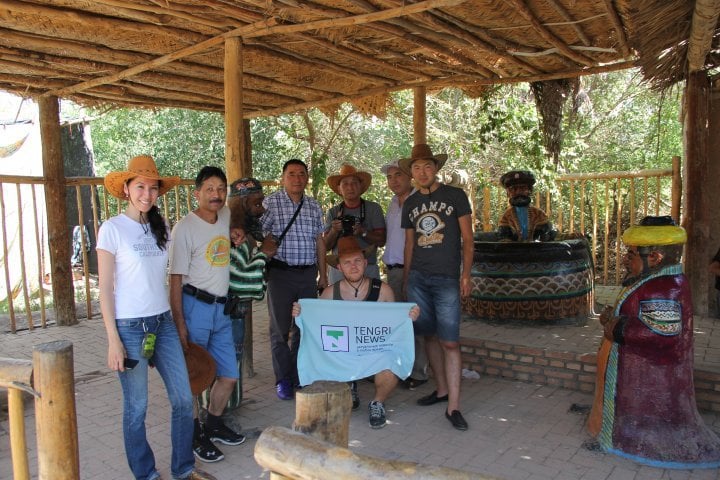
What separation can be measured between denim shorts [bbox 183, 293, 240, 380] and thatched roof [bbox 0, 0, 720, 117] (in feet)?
6.87

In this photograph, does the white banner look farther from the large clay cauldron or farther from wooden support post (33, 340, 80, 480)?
the large clay cauldron

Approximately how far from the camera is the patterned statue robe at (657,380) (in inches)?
133

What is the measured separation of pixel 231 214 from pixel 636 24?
10.4 feet

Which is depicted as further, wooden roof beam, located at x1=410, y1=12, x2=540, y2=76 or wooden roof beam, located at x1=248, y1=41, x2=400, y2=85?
wooden roof beam, located at x1=248, y1=41, x2=400, y2=85

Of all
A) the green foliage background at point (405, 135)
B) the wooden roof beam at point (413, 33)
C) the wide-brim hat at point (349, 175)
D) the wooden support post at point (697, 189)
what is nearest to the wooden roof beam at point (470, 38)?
the wooden roof beam at point (413, 33)

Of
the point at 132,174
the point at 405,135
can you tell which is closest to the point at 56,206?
the point at 132,174

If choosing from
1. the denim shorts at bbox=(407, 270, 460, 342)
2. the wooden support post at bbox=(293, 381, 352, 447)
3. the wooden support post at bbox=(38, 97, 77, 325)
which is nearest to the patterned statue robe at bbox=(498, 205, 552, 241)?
the denim shorts at bbox=(407, 270, 460, 342)

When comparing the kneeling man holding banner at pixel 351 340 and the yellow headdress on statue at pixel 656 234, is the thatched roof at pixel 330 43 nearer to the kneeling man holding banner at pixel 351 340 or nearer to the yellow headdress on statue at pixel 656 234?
the yellow headdress on statue at pixel 656 234

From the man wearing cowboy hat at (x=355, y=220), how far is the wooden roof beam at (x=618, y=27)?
2.34m

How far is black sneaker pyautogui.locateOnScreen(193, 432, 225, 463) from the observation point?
3582 mm

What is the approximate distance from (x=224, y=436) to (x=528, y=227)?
12.8ft

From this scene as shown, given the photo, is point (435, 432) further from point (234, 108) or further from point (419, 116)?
point (419, 116)

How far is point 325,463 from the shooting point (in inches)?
63.2

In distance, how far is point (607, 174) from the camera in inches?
291
